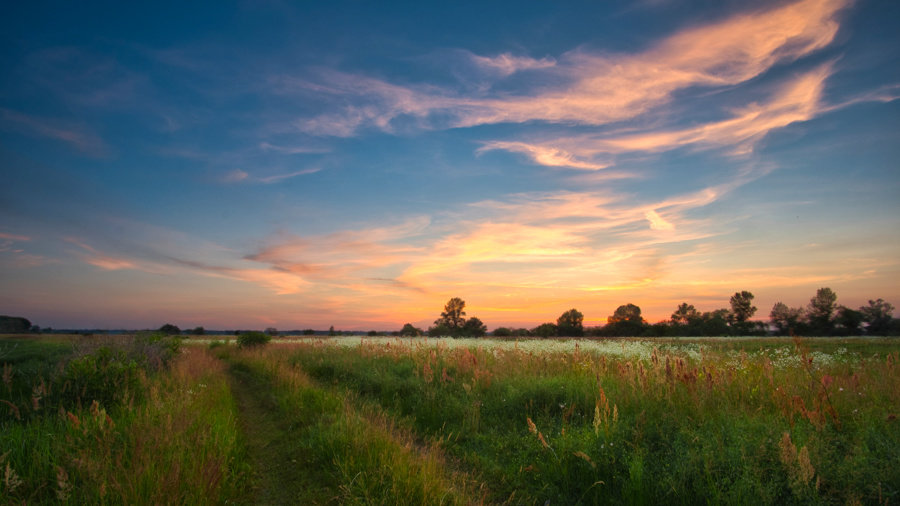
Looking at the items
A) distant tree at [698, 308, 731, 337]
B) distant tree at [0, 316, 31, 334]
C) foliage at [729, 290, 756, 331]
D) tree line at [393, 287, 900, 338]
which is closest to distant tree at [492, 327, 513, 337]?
tree line at [393, 287, 900, 338]

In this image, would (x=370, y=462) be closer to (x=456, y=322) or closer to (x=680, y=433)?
(x=680, y=433)

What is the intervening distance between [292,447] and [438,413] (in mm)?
3171

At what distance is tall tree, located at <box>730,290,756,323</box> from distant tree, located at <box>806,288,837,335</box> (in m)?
13.4

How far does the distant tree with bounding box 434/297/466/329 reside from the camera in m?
84.9

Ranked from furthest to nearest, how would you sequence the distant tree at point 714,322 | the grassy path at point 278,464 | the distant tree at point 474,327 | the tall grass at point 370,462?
1. the distant tree at point 474,327
2. the distant tree at point 714,322
3. the grassy path at point 278,464
4. the tall grass at point 370,462

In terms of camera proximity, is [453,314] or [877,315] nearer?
[877,315]

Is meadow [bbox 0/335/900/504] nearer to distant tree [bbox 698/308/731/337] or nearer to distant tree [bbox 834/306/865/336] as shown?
distant tree [bbox 834/306/865/336]

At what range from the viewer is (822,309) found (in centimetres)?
6631

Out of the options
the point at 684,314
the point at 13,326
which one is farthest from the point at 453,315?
the point at 13,326

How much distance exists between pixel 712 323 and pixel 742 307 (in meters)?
15.3

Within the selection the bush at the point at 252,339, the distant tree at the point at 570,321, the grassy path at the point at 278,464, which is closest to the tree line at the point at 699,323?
the distant tree at the point at 570,321

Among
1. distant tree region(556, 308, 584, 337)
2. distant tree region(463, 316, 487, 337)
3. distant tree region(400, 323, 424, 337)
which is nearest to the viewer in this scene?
distant tree region(400, 323, 424, 337)

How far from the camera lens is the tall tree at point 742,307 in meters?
81.9

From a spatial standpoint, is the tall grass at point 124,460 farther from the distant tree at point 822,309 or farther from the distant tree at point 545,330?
the distant tree at point 822,309
